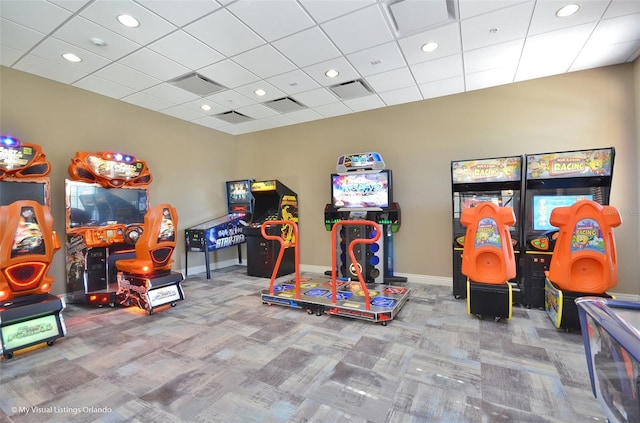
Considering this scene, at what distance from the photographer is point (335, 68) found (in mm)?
3629

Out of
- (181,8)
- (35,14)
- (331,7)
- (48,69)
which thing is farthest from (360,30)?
(48,69)

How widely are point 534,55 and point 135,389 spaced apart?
5069 millimetres

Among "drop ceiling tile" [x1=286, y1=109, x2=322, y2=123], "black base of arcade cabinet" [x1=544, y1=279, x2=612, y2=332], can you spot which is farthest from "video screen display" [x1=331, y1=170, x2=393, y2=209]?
"black base of arcade cabinet" [x1=544, y1=279, x2=612, y2=332]

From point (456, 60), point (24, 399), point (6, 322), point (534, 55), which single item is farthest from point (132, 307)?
point (534, 55)

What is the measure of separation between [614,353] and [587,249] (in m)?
2.37

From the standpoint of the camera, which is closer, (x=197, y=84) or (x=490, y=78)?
(x=490, y=78)

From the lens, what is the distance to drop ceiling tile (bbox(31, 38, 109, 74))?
3.07m

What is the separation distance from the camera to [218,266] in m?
6.14

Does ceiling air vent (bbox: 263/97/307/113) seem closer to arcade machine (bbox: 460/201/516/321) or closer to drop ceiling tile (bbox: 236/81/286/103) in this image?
drop ceiling tile (bbox: 236/81/286/103)

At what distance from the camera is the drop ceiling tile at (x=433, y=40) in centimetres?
289

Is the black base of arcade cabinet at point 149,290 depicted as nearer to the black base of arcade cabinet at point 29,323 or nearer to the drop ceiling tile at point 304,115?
the black base of arcade cabinet at point 29,323

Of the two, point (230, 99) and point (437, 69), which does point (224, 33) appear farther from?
point (437, 69)

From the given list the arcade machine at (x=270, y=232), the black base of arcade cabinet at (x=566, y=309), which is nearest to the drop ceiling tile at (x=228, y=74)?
the arcade machine at (x=270, y=232)

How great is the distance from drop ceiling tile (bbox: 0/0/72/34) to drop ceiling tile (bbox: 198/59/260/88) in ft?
4.51
